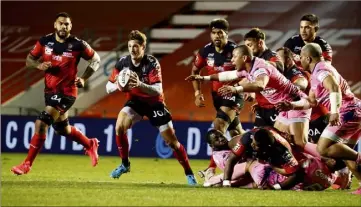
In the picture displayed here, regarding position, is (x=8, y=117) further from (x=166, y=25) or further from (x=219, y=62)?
(x=219, y=62)

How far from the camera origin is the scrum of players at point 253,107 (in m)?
11.1

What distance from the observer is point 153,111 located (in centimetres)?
1231

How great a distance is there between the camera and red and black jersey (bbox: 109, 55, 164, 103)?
40.0 ft

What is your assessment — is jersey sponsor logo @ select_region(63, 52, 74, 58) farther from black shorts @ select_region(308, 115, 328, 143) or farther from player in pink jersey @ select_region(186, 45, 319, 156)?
black shorts @ select_region(308, 115, 328, 143)

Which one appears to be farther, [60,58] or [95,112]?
[95,112]

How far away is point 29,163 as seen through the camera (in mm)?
12352

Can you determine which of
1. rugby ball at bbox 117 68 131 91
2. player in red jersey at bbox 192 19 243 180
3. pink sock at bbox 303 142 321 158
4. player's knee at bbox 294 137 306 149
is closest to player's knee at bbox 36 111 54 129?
rugby ball at bbox 117 68 131 91

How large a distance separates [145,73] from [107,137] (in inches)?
266

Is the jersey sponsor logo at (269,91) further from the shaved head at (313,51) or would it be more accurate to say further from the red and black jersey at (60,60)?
the red and black jersey at (60,60)

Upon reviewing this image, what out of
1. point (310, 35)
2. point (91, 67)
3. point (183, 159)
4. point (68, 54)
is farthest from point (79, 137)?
point (310, 35)

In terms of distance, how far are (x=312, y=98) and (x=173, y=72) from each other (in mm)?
11009

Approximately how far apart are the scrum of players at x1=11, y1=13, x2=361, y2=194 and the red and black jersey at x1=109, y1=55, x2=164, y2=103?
0.01 m

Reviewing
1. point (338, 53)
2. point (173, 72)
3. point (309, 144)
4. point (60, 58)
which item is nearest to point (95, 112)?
point (173, 72)

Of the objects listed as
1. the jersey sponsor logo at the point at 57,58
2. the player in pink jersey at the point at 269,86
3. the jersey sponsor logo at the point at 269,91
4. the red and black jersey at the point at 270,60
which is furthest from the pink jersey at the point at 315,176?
the jersey sponsor logo at the point at 57,58
